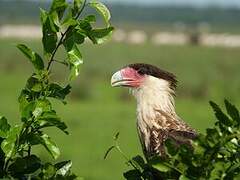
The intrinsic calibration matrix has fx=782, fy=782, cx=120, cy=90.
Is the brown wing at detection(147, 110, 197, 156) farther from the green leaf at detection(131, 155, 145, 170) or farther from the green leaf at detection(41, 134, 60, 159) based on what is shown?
the green leaf at detection(41, 134, 60, 159)

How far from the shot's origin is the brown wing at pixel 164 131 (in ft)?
11.8

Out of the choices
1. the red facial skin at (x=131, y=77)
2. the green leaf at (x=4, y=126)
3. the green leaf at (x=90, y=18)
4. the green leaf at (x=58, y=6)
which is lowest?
the green leaf at (x=4, y=126)

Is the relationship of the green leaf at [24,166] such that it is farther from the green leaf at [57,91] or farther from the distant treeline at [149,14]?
the distant treeline at [149,14]

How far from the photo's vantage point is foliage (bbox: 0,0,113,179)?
241 cm

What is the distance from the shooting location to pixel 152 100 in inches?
176

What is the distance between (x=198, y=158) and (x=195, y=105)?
2779 centimetres

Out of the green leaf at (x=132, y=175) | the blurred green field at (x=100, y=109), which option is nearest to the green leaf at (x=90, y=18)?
the green leaf at (x=132, y=175)

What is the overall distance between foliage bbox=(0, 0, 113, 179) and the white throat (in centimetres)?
178

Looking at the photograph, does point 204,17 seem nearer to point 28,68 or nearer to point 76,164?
point 28,68

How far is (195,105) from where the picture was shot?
2988 centimetres

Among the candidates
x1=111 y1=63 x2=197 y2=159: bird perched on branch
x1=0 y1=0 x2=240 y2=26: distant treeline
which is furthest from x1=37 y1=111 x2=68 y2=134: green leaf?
x1=0 y1=0 x2=240 y2=26: distant treeline

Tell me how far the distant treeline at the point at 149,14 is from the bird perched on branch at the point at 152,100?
114924 millimetres

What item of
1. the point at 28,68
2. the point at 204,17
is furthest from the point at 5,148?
the point at 204,17

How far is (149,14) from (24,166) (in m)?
163
